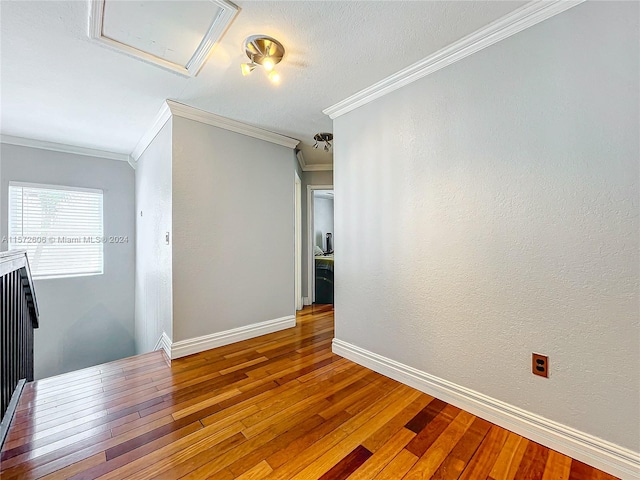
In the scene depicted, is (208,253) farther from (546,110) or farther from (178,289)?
(546,110)

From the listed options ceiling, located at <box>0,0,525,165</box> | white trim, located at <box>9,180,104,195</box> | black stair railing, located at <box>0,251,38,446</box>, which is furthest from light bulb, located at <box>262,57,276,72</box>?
white trim, located at <box>9,180,104,195</box>

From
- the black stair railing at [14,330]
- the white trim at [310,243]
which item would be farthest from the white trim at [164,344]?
the white trim at [310,243]

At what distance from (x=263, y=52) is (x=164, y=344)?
271 centimetres

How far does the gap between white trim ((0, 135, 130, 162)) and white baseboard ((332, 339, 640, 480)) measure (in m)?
4.50

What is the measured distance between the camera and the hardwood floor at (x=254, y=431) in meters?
1.34

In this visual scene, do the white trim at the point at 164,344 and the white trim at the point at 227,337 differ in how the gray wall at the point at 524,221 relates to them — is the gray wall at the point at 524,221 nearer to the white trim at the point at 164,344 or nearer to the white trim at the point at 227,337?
the white trim at the point at 227,337

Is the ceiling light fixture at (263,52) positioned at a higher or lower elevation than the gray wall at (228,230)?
higher

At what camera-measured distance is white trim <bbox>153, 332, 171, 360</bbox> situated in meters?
2.65

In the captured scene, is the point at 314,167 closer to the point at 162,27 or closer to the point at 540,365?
the point at 162,27

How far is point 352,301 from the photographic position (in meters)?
2.52

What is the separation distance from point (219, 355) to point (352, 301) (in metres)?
1.35

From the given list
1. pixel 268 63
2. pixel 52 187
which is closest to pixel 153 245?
pixel 52 187

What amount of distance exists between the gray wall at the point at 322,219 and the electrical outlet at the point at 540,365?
512 centimetres

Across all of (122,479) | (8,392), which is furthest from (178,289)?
(122,479)
